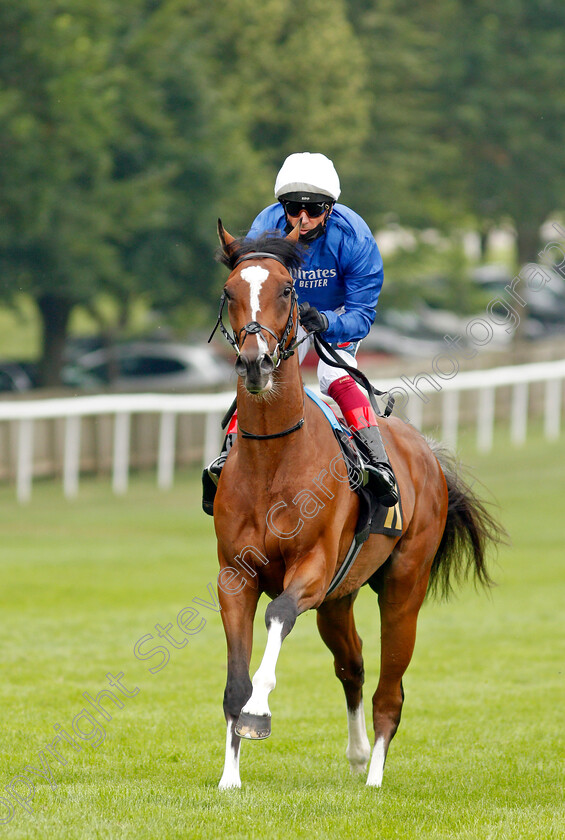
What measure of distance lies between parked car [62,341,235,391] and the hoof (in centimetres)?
1948

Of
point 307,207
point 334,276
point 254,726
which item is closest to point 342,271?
point 334,276

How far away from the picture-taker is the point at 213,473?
5.65m

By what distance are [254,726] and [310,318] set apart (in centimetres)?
176

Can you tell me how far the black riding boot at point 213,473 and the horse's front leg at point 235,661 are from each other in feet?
1.64

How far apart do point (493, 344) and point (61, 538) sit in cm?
2435

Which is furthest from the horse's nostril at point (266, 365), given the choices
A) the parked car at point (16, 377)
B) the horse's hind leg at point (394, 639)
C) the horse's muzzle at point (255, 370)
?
the parked car at point (16, 377)

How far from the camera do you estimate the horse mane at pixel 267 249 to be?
519 centimetres

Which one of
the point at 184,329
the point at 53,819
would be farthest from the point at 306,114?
the point at 53,819

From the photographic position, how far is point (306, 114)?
24734mm

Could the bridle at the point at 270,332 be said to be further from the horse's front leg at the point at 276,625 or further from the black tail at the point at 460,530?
the black tail at the point at 460,530

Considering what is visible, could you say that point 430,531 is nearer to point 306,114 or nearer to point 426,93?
point 306,114

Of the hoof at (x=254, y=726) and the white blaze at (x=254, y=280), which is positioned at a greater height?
the white blaze at (x=254, y=280)

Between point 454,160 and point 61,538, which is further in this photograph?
point 454,160

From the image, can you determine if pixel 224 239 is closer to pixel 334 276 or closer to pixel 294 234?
pixel 294 234
